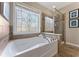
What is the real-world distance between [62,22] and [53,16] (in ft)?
0.48

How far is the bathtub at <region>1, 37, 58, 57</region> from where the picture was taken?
1.00 m

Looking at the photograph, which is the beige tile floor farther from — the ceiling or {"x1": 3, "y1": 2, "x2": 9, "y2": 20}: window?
{"x1": 3, "y1": 2, "x2": 9, "y2": 20}: window

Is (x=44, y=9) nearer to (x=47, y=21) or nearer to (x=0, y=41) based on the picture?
(x=47, y=21)

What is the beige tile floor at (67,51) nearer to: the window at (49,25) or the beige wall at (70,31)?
the beige wall at (70,31)

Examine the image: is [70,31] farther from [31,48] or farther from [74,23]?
[31,48]

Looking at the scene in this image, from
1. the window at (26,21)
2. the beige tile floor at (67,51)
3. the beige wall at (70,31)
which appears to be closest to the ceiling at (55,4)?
the beige wall at (70,31)

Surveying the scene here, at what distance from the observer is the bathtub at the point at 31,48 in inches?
39.3

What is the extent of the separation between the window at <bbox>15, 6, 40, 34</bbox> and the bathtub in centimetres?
12

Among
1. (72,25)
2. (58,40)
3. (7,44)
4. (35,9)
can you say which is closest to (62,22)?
(72,25)

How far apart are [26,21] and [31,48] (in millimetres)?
351

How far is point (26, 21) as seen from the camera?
1.12 m

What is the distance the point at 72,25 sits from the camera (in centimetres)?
115

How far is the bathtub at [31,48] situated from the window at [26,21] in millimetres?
123

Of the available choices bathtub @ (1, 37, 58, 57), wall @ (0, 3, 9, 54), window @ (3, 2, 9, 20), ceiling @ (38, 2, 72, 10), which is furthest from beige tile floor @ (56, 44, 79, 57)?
window @ (3, 2, 9, 20)
